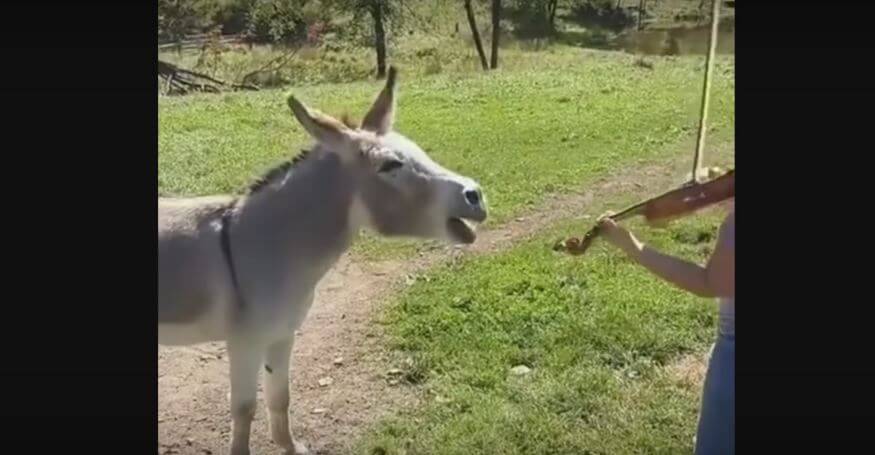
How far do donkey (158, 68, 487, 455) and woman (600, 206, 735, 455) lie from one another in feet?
1.17

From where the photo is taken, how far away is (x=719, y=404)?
2.38 meters

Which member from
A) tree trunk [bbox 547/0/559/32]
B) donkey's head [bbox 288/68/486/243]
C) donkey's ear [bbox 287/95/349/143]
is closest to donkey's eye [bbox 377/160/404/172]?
donkey's head [bbox 288/68/486/243]

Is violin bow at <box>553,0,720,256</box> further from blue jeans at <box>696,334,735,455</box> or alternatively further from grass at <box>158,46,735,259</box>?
blue jeans at <box>696,334,735,455</box>

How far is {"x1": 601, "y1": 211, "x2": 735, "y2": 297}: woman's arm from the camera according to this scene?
2166mm

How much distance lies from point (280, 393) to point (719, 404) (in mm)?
1073

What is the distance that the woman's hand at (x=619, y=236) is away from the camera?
223cm

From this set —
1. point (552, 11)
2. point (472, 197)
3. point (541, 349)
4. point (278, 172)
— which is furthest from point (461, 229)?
point (552, 11)
